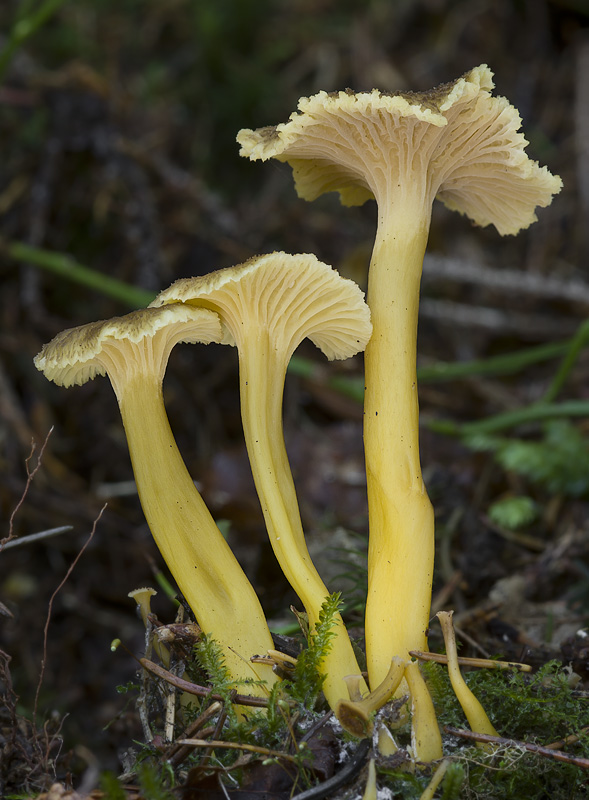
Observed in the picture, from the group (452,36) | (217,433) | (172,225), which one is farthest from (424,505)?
(452,36)

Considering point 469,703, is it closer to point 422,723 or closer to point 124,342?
point 422,723

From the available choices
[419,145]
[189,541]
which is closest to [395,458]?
[189,541]

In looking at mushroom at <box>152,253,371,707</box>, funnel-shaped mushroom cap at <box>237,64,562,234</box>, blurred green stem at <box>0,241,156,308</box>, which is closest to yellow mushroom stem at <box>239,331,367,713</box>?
mushroom at <box>152,253,371,707</box>

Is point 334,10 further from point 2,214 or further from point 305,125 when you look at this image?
point 305,125

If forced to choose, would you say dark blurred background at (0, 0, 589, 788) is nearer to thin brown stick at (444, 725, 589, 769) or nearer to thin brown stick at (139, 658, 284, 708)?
thin brown stick at (139, 658, 284, 708)

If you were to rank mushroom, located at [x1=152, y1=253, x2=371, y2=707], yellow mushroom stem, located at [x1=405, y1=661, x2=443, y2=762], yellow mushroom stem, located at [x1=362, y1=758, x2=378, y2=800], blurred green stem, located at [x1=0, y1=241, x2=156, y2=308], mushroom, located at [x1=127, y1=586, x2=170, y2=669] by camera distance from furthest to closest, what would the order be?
blurred green stem, located at [x1=0, y1=241, x2=156, y2=308] < mushroom, located at [x1=127, y1=586, x2=170, y2=669] < mushroom, located at [x1=152, y1=253, x2=371, y2=707] < yellow mushroom stem, located at [x1=405, y1=661, x2=443, y2=762] < yellow mushroom stem, located at [x1=362, y1=758, x2=378, y2=800]
